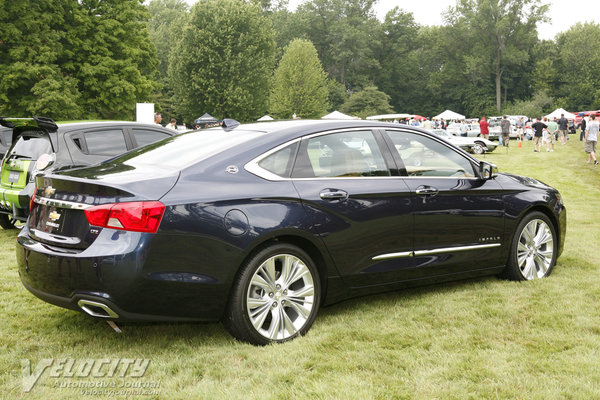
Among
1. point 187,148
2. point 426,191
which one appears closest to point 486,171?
point 426,191

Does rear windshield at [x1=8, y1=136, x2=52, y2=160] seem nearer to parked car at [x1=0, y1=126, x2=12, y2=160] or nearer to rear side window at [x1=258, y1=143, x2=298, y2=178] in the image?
parked car at [x1=0, y1=126, x2=12, y2=160]

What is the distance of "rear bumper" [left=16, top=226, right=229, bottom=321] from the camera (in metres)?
3.54

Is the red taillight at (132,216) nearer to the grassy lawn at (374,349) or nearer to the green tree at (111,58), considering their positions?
the grassy lawn at (374,349)

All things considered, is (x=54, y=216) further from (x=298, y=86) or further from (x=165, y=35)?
(x=165, y=35)

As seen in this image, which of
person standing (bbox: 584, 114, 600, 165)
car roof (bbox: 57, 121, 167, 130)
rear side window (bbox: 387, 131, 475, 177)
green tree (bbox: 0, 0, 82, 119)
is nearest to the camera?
rear side window (bbox: 387, 131, 475, 177)

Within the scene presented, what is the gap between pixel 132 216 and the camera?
11.7ft

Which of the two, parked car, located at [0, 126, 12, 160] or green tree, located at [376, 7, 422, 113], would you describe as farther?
green tree, located at [376, 7, 422, 113]

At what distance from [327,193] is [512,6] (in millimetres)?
95005

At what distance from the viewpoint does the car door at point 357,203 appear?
4344 mm

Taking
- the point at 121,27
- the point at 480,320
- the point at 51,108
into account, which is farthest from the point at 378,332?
the point at 121,27

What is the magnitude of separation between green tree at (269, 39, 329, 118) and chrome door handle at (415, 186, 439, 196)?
6436cm

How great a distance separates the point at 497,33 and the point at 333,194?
308 feet

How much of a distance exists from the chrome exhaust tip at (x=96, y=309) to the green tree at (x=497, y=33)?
9394cm

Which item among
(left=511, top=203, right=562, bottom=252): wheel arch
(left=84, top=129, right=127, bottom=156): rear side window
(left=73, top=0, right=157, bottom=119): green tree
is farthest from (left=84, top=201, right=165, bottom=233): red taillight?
(left=73, top=0, right=157, bottom=119): green tree
